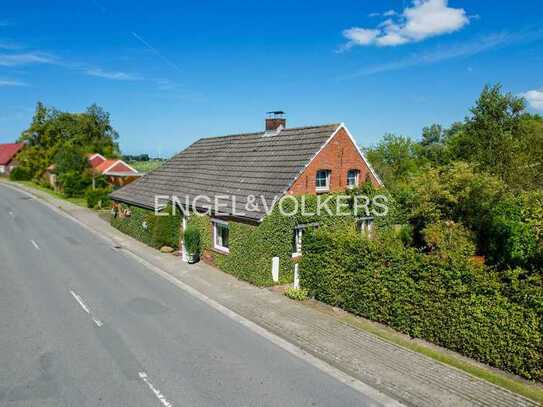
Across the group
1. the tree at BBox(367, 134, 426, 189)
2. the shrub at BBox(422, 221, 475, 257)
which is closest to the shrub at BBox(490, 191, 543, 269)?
the shrub at BBox(422, 221, 475, 257)

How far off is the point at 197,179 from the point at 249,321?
468 inches

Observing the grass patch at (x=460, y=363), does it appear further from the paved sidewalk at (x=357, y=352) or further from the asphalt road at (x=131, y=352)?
the asphalt road at (x=131, y=352)

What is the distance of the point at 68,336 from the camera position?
11.2 metres

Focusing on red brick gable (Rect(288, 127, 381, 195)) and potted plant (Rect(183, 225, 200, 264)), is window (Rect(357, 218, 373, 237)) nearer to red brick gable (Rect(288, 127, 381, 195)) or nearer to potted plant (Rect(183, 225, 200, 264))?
red brick gable (Rect(288, 127, 381, 195))

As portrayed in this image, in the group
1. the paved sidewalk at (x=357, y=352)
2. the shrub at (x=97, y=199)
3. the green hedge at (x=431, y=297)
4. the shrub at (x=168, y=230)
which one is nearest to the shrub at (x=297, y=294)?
the paved sidewalk at (x=357, y=352)

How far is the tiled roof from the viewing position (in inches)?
718

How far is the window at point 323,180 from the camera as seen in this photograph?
63.5 feet

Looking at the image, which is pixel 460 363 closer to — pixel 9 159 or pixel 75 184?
pixel 75 184

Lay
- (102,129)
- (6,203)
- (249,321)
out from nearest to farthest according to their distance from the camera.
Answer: (249,321) < (6,203) < (102,129)

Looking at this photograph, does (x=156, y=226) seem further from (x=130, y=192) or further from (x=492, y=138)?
(x=492, y=138)

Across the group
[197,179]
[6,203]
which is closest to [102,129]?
[6,203]

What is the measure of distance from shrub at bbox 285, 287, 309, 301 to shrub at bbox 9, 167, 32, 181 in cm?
7241

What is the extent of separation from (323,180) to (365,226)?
372 cm

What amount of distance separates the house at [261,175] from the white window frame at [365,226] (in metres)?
1.93
